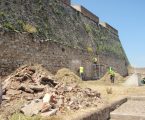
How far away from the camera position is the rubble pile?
819 cm

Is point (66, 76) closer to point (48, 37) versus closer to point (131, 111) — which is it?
point (48, 37)

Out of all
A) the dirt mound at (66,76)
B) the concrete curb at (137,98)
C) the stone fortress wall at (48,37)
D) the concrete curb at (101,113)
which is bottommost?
the concrete curb at (101,113)

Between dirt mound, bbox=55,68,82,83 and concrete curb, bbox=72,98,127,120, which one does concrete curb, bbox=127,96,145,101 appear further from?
dirt mound, bbox=55,68,82,83

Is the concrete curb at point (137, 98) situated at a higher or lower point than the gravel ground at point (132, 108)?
higher

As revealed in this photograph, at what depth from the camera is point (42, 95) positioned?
31.2 ft

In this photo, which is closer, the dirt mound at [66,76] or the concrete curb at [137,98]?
the concrete curb at [137,98]

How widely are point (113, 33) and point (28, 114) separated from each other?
2951 cm

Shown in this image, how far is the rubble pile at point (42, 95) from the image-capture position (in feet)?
26.9

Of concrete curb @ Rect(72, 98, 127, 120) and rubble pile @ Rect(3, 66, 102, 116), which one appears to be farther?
concrete curb @ Rect(72, 98, 127, 120)

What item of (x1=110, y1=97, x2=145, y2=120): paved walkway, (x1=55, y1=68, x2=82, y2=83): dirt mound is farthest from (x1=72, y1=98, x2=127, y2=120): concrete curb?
(x1=55, y1=68, x2=82, y2=83): dirt mound

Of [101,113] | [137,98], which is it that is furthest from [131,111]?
[137,98]

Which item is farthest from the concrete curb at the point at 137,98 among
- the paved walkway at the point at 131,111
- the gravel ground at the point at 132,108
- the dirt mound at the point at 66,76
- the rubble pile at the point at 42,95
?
the dirt mound at the point at 66,76

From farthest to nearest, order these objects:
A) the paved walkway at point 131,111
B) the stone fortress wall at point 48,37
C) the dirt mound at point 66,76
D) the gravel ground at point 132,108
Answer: the dirt mound at point 66,76 < the stone fortress wall at point 48,37 < the gravel ground at point 132,108 < the paved walkway at point 131,111

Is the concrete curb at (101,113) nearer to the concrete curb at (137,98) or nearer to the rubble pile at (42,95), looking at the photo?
the rubble pile at (42,95)
